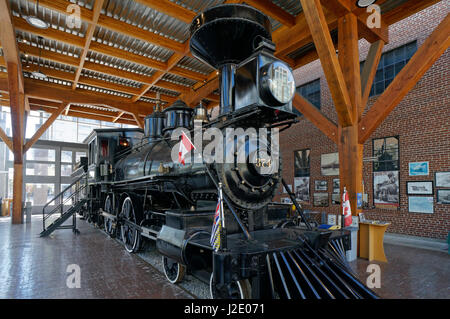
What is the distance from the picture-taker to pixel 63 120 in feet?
68.8

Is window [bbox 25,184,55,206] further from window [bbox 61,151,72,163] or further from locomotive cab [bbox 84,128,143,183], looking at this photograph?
locomotive cab [bbox 84,128,143,183]

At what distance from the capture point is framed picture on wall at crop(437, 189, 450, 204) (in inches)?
281

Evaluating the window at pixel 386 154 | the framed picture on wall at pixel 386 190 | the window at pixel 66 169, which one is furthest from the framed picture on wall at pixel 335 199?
the window at pixel 66 169

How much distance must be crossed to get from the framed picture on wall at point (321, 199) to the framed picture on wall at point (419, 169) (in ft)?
10.7

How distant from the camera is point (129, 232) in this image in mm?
6414

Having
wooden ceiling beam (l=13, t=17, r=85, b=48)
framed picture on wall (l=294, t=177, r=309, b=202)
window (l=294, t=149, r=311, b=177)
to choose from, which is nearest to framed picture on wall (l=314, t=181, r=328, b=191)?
framed picture on wall (l=294, t=177, r=309, b=202)

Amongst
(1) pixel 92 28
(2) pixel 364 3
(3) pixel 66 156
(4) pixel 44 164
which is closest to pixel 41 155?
(4) pixel 44 164

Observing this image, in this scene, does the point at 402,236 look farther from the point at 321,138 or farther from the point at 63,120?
the point at 63,120

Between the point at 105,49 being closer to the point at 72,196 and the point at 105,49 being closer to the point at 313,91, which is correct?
the point at 72,196

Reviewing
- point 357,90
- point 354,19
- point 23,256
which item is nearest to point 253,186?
point 357,90

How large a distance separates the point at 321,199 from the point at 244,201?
798 centimetres

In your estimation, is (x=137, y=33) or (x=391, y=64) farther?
(x=391, y=64)

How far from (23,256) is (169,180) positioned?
403 centimetres

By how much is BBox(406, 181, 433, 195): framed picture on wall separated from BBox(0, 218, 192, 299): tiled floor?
23.7 feet
